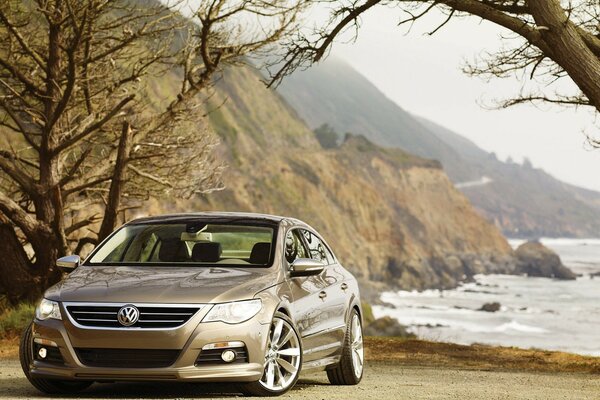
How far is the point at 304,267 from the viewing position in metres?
9.17

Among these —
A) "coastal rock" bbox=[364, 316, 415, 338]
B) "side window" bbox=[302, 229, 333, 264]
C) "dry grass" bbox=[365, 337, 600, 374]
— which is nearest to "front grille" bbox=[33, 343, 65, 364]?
"side window" bbox=[302, 229, 333, 264]

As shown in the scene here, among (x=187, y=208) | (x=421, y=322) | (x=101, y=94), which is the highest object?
(x=101, y=94)

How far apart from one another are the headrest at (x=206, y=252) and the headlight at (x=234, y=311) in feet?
3.43

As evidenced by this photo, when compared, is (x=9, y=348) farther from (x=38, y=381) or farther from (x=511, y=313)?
(x=511, y=313)

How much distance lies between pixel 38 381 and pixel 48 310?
0.73 meters

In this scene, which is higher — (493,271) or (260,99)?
(260,99)

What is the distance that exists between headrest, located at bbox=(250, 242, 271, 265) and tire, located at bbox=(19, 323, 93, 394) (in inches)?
67.5

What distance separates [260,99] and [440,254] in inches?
1331

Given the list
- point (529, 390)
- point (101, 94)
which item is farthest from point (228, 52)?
point (529, 390)

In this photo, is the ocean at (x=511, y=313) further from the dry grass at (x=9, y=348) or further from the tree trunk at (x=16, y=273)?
the dry grass at (x=9, y=348)

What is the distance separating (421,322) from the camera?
9438cm

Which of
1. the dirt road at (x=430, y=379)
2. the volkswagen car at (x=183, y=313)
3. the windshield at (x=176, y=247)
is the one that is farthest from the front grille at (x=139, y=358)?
the windshield at (x=176, y=247)

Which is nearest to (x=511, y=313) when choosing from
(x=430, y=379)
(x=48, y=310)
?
(x=430, y=379)

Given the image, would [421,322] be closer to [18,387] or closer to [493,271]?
[493,271]
